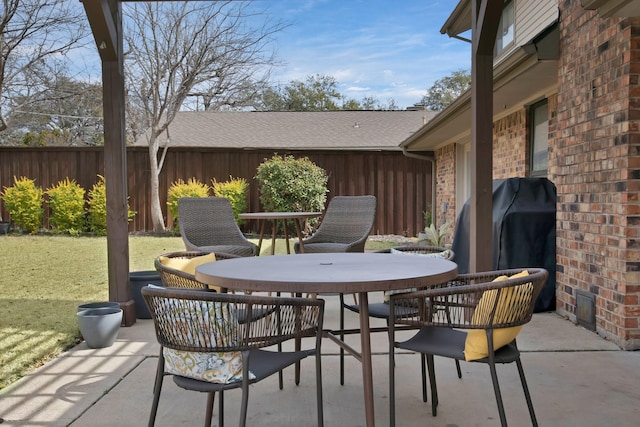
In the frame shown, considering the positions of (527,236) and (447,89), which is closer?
(527,236)

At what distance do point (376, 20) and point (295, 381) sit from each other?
84.0ft

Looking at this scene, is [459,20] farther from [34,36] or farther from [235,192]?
[34,36]

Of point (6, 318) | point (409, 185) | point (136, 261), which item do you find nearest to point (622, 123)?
point (6, 318)

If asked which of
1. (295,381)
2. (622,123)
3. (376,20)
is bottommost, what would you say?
(295,381)

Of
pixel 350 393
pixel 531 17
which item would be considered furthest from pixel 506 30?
pixel 350 393

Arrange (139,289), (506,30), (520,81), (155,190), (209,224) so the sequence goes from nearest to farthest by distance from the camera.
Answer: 1. (139,289)
2. (520,81)
3. (209,224)
4. (506,30)
5. (155,190)

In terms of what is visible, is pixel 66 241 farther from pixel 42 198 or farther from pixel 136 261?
pixel 136 261

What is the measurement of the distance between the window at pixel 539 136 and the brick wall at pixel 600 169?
1.09 meters

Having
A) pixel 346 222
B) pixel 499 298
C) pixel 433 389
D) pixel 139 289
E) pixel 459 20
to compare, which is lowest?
pixel 433 389

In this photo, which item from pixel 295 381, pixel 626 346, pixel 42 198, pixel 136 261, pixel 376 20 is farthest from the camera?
pixel 376 20

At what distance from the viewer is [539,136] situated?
6.07m

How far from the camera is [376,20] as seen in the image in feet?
87.0

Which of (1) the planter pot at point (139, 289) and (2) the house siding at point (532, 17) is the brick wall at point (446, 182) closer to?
(2) the house siding at point (532, 17)

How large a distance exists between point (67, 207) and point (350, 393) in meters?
10.7
